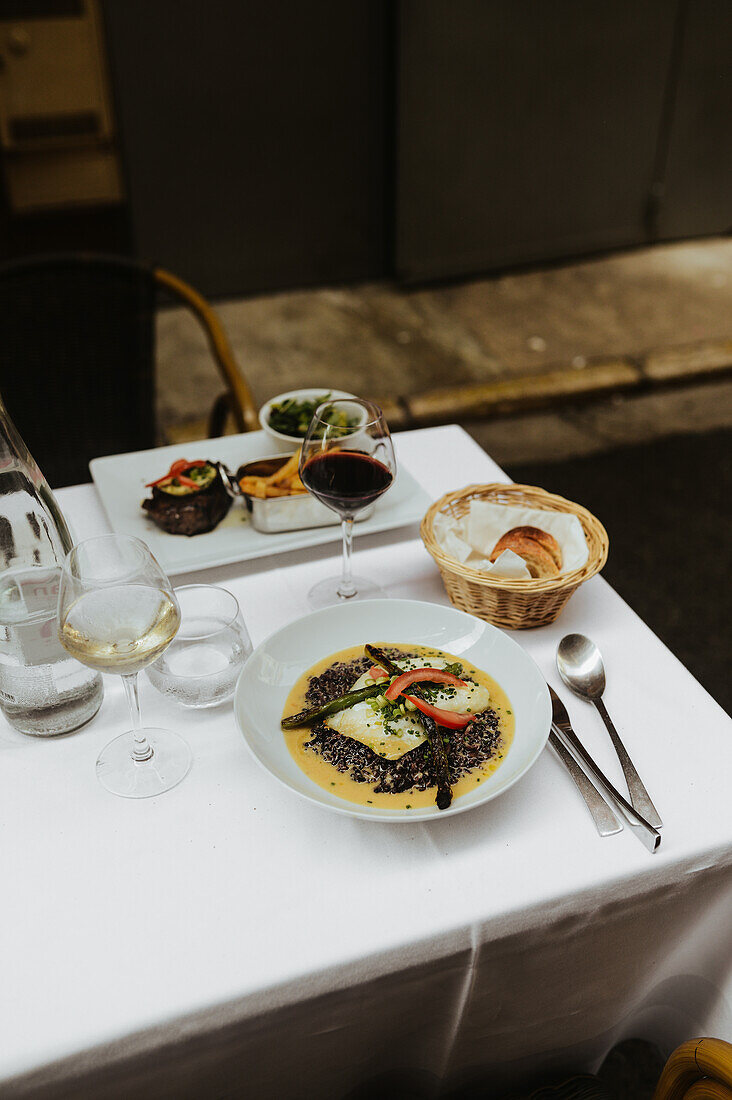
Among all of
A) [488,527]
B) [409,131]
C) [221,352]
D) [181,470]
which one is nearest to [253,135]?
[409,131]

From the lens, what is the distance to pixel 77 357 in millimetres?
1965

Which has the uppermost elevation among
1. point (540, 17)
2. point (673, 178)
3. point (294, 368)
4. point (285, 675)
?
point (540, 17)

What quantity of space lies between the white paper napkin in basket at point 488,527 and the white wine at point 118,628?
430mm

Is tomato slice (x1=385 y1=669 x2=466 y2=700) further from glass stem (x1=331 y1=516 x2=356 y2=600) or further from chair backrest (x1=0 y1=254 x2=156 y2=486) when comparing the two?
chair backrest (x1=0 y1=254 x2=156 y2=486)

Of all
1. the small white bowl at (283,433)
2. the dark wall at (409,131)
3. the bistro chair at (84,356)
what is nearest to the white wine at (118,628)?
the small white bowl at (283,433)

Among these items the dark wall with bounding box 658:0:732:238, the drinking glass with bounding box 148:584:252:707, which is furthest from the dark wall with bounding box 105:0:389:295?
the drinking glass with bounding box 148:584:252:707

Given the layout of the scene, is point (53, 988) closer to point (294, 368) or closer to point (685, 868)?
point (685, 868)

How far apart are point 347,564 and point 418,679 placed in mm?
284

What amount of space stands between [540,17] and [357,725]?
3.74 metres

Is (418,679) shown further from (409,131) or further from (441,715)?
(409,131)

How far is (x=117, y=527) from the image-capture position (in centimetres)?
129

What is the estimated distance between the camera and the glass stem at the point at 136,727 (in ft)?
2.99

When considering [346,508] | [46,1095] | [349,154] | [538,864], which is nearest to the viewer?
[46,1095]

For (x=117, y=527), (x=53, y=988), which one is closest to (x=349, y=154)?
(x=117, y=527)
